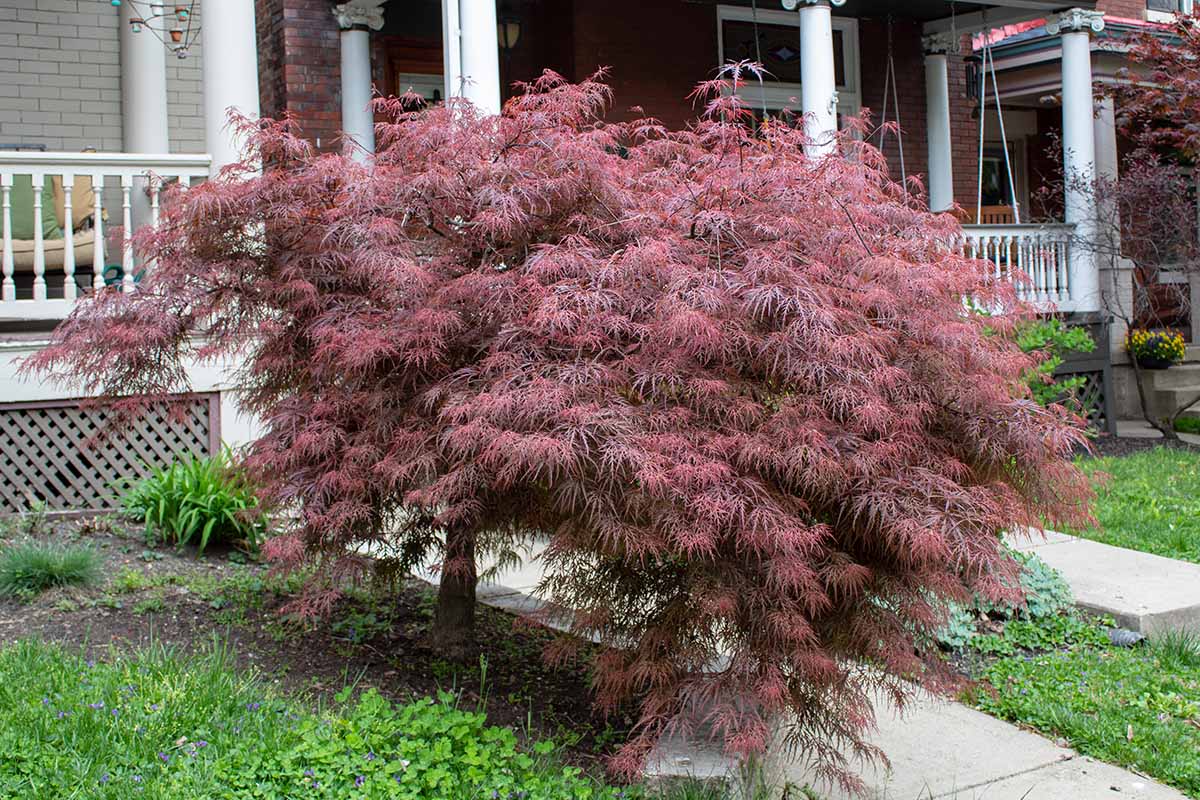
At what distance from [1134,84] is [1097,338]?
2.73m


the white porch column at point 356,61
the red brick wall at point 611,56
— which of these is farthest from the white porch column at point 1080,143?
the white porch column at point 356,61

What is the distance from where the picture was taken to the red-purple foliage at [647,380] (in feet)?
10.8

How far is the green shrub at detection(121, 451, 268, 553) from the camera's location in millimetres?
5969

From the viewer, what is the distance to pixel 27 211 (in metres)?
9.20

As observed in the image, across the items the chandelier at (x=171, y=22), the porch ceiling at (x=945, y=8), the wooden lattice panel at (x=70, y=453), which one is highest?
the porch ceiling at (x=945, y=8)

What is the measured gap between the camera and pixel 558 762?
3.79 m

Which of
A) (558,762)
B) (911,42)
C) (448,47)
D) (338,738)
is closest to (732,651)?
(558,762)

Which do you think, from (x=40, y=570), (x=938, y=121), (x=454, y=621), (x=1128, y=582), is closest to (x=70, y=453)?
(x=40, y=570)

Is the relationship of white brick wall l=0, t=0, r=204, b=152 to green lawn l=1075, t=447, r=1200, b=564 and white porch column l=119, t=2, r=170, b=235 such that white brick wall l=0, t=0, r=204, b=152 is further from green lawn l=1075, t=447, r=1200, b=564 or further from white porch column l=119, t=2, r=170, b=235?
green lawn l=1075, t=447, r=1200, b=564

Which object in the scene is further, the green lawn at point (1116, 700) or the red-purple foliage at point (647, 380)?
the green lawn at point (1116, 700)

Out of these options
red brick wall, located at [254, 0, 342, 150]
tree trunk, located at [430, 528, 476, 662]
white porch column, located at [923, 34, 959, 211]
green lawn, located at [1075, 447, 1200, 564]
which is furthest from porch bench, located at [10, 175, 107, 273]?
white porch column, located at [923, 34, 959, 211]

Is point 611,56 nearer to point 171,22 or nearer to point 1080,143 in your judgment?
point 171,22

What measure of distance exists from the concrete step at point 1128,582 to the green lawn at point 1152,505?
0.94 feet

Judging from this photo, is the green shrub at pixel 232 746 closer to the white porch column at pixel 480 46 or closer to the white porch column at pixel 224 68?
the white porch column at pixel 224 68
